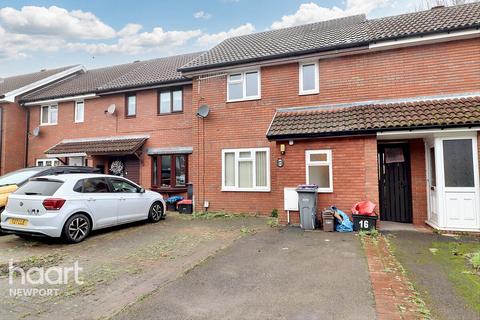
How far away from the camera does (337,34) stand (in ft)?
33.5

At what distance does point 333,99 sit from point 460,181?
13.7ft

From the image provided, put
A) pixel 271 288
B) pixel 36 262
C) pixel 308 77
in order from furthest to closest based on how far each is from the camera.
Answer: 1. pixel 308 77
2. pixel 36 262
3. pixel 271 288

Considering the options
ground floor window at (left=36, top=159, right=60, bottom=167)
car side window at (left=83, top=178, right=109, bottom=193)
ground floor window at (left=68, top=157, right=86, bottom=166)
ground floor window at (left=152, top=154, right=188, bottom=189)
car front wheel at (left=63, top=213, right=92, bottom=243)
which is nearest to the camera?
car front wheel at (left=63, top=213, right=92, bottom=243)

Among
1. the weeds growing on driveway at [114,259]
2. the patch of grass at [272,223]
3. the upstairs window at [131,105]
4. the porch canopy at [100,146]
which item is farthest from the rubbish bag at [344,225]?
the upstairs window at [131,105]

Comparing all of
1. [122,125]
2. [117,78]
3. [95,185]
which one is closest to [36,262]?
[95,185]

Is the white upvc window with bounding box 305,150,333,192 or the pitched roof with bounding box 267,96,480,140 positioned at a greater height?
the pitched roof with bounding box 267,96,480,140

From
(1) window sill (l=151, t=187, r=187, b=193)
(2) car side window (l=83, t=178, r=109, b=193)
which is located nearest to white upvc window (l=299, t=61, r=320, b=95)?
(1) window sill (l=151, t=187, r=187, b=193)

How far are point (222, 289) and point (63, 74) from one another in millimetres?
20430

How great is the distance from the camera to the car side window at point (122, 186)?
305 inches

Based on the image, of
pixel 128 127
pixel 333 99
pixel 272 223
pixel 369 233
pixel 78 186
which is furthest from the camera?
pixel 128 127

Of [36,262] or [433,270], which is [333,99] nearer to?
[433,270]

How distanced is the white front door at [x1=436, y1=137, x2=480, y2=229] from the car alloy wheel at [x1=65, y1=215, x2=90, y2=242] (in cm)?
906

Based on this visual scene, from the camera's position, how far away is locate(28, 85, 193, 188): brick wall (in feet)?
40.2

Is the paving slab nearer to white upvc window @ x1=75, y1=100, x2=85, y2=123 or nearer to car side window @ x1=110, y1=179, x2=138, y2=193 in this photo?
car side window @ x1=110, y1=179, x2=138, y2=193
